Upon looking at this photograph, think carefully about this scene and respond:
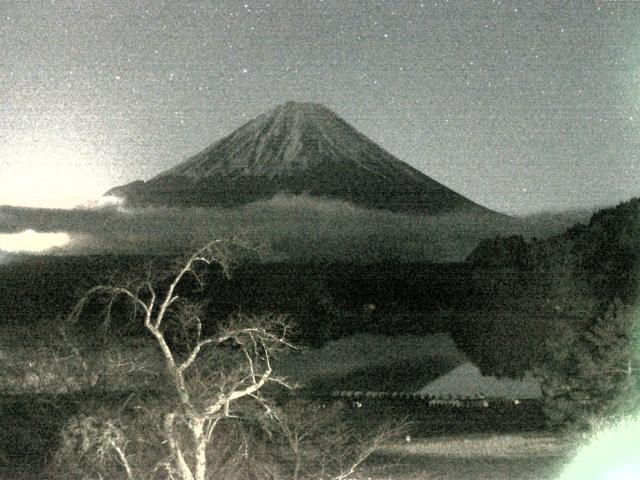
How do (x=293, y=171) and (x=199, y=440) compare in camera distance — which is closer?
(x=199, y=440)

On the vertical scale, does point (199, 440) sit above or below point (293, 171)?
below

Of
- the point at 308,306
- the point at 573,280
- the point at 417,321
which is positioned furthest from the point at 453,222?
the point at 573,280

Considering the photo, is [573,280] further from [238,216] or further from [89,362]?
[238,216]

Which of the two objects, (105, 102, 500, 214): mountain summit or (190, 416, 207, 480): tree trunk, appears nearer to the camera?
(190, 416, 207, 480): tree trunk

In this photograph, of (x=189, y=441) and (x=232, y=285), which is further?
(x=232, y=285)

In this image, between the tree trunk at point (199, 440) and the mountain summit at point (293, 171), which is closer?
the tree trunk at point (199, 440)

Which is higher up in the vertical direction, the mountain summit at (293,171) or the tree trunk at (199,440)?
the mountain summit at (293,171)

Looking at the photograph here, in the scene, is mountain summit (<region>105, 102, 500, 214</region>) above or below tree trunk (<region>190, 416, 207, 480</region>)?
above

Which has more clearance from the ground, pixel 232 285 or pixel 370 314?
pixel 232 285
